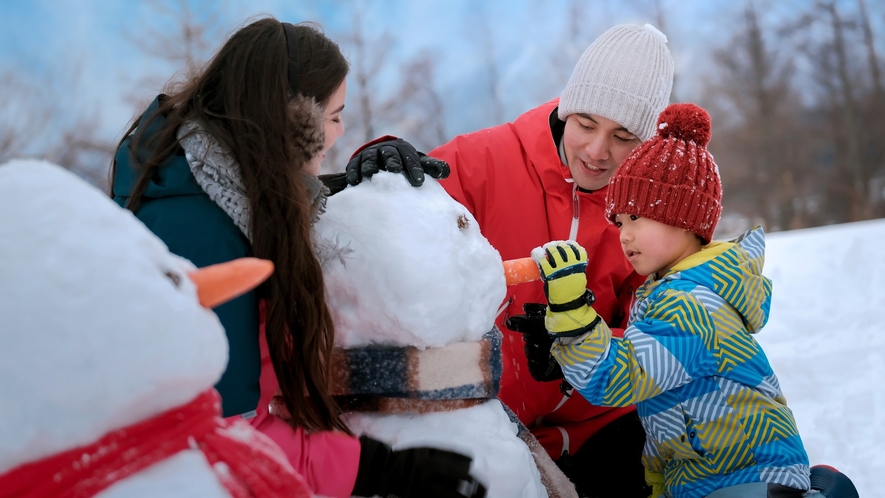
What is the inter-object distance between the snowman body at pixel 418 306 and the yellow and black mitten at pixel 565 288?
15 centimetres

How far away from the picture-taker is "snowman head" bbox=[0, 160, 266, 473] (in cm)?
65

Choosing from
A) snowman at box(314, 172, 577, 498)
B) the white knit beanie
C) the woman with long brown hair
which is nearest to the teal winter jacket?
the woman with long brown hair

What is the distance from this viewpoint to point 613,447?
2.07m

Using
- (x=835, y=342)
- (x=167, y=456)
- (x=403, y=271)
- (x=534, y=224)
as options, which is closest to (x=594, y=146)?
(x=534, y=224)

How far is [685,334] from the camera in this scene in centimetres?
144

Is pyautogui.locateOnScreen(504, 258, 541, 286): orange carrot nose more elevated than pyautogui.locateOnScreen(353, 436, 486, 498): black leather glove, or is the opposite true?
pyautogui.locateOnScreen(504, 258, 541, 286): orange carrot nose

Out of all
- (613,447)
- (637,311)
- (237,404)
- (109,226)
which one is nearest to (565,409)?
(613,447)

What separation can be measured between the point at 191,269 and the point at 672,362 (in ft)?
3.38

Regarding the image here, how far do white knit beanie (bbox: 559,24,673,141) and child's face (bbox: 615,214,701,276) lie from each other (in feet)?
1.27

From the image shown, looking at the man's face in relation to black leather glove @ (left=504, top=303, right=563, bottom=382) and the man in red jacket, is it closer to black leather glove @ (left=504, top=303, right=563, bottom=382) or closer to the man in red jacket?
the man in red jacket

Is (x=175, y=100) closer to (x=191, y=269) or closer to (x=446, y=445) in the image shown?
(x=191, y=269)

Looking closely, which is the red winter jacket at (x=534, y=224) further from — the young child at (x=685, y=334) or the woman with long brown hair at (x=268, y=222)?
the woman with long brown hair at (x=268, y=222)

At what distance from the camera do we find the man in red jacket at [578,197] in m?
1.91

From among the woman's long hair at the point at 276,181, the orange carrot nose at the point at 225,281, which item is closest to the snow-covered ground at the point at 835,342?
the woman's long hair at the point at 276,181
